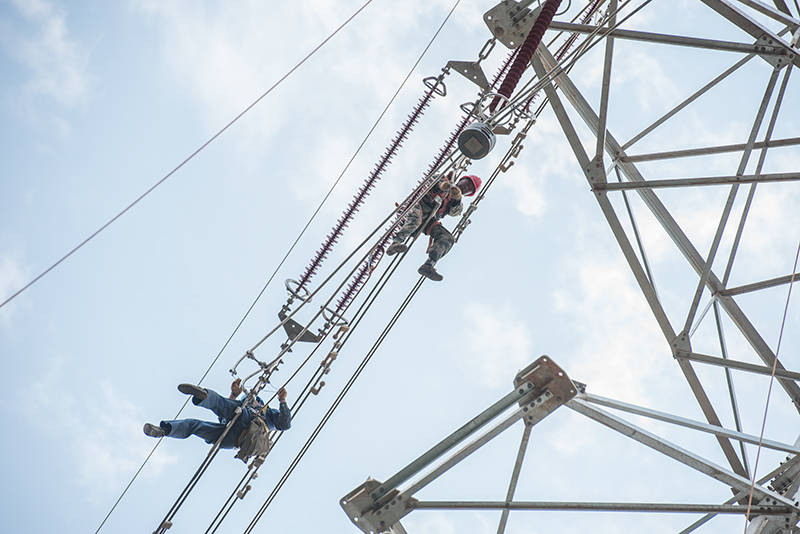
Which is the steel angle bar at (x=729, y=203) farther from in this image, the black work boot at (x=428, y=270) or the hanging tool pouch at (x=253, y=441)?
the hanging tool pouch at (x=253, y=441)

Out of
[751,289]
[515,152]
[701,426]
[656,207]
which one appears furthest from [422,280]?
[701,426]

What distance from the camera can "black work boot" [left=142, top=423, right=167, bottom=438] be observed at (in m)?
9.90

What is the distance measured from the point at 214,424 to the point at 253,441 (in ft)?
1.90

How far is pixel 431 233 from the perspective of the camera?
12.0 metres

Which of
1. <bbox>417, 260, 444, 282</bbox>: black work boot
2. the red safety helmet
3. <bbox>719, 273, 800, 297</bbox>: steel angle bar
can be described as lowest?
<bbox>719, 273, 800, 297</bbox>: steel angle bar

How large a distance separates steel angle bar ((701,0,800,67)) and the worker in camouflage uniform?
A: 151 inches

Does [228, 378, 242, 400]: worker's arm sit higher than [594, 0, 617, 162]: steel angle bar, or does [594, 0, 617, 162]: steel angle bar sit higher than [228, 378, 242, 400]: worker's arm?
[228, 378, 242, 400]: worker's arm

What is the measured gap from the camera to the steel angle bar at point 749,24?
823 centimetres

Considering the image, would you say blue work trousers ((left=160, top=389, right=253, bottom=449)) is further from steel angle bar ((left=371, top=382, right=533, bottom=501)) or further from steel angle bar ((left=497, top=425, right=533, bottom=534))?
steel angle bar ((left=497, top=425, right=533, bottom=534))

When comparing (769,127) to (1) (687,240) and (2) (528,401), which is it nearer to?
(1) (687,240)

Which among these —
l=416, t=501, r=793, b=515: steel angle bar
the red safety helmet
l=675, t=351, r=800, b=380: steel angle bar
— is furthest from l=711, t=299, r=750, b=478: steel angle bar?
the red safety helmet

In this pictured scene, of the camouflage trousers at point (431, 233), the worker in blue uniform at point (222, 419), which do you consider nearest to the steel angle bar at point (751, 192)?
the camouflage trousers at point (431, 233)

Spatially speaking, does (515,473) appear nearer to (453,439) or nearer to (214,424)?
(453,439)

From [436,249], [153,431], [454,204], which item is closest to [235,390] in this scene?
[153,431]
